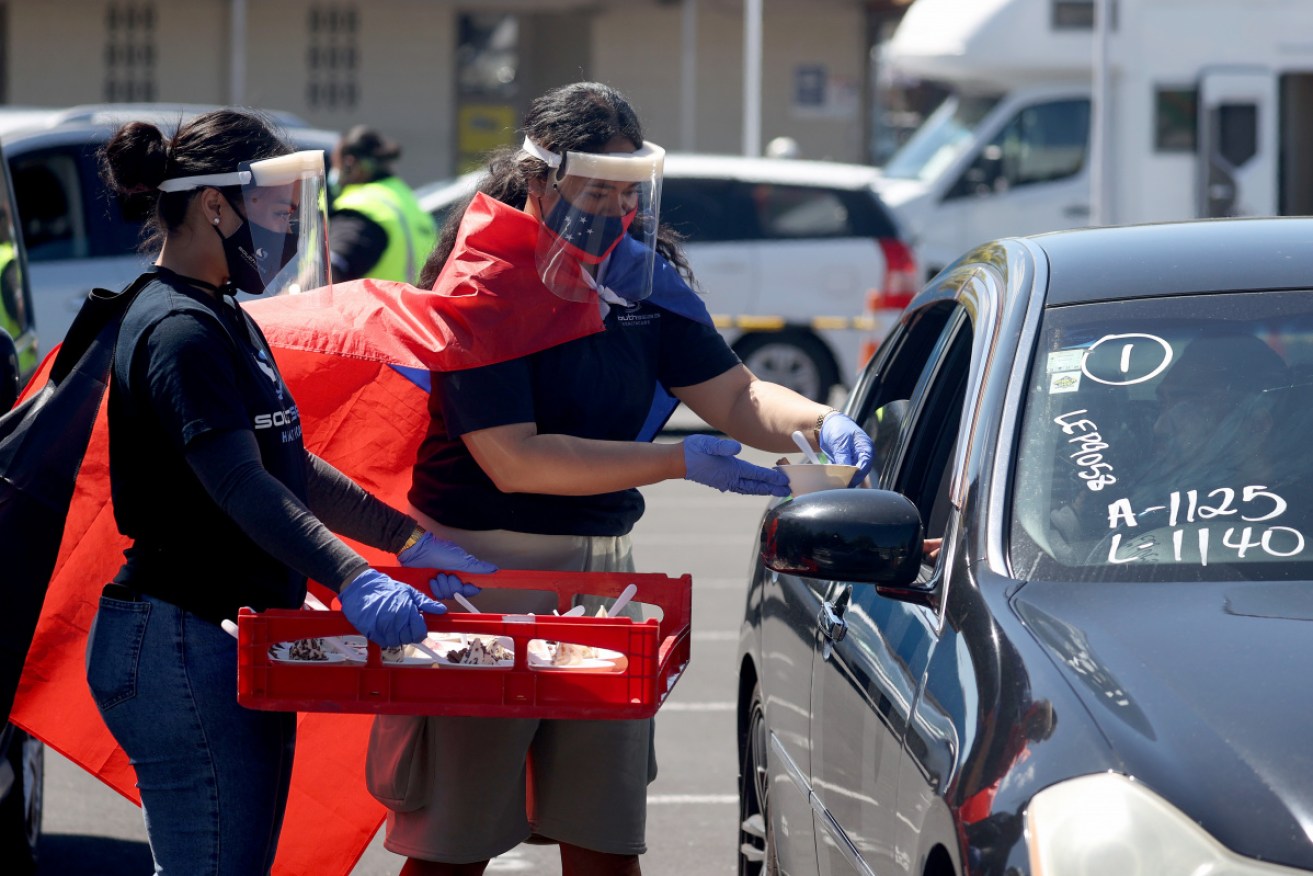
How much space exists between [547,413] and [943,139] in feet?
45.6

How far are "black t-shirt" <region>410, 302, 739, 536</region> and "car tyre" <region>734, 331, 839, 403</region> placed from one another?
1094 cm

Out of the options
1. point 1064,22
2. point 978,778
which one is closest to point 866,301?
point 1064,22

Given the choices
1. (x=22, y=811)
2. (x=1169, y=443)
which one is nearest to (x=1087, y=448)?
(x=1169, y=443)

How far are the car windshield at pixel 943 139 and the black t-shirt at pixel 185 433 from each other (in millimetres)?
13709

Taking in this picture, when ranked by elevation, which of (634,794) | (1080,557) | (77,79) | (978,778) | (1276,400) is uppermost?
(77,79)

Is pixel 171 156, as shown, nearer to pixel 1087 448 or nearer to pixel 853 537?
pixel 853 537

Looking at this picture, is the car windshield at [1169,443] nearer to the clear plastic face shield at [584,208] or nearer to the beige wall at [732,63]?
the clear plastic face shield at [584,208]

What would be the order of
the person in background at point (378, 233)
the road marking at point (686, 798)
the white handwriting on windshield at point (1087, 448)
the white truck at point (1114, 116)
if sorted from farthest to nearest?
the white truck at point (1114, 116)
the person in background at point (378, 233)
the road marking at point (686, 798)
the white handwriting on windshield at point (1087, 448)

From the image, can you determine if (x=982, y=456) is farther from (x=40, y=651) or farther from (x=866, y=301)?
(x=866, y=301)

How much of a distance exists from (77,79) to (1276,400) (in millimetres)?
22824

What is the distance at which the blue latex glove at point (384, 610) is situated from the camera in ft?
9.86

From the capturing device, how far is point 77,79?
2402cm

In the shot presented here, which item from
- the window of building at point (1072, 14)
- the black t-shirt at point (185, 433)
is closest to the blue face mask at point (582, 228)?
the black t-shirt at point (185, 433)

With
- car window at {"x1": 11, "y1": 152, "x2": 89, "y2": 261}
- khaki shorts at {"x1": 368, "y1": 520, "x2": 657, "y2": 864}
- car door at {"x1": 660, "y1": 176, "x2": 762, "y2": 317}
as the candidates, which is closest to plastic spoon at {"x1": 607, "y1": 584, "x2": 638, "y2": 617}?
khaki shorts at {"x1": 368, "y1": 520, "x2": 657, "y2": 864}
